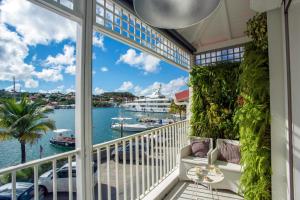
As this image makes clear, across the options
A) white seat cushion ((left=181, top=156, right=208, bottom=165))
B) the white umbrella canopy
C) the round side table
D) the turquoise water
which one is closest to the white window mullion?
the turquoise water

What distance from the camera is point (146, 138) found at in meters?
3.22

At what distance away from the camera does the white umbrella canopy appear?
1026 millimetres

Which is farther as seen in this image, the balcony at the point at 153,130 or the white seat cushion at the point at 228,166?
the white seat cushion at the point at 228,166

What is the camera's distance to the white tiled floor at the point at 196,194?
127 inches

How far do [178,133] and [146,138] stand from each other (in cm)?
151

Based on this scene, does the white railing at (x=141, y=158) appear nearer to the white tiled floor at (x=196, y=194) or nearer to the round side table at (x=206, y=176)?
the white tiled floor at (x=196, y=194)

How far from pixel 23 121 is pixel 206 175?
427 cm

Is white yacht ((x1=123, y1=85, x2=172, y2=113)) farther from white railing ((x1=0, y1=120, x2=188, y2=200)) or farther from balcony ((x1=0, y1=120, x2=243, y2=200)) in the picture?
balcony ((x1=0, y1=120, x2=243, y2=200))

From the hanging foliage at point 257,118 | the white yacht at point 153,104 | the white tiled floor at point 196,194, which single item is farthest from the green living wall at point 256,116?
the white yacht at point 153,104

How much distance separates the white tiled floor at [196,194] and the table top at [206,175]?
1.97 ft

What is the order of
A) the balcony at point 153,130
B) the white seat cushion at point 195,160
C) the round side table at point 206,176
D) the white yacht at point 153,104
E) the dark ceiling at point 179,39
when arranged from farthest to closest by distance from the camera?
1. the white yacht at point 153,104
2. the dark ceiling at point 179,39
3. the white seat cushion at point 195,160
4. the round side table at point 206,176
5. the balcony at point 153,130

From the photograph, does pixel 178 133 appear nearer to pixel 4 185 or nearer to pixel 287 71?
pixel 287 71

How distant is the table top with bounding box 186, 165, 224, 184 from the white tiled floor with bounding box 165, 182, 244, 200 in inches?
23.7

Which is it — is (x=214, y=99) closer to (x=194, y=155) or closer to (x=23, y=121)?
(x=194, y=155)
